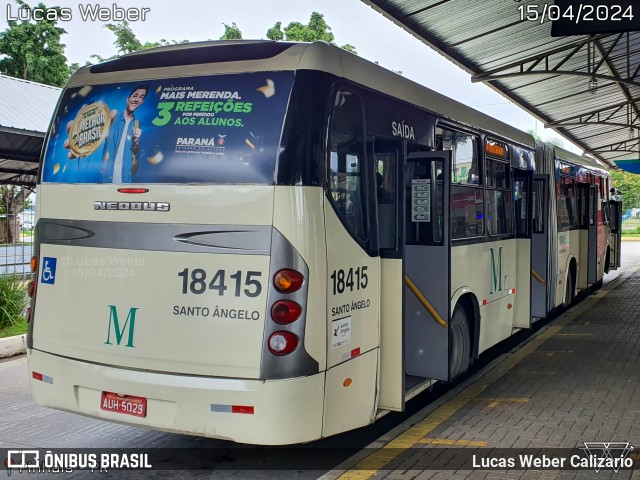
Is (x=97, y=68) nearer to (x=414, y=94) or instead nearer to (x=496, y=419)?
(x=414, y=94)

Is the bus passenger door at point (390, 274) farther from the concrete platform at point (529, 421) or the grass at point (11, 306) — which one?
the grass at point (11, 306)

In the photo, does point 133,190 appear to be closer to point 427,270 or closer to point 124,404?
point 124,404

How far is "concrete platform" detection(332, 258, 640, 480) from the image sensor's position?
4.73 m

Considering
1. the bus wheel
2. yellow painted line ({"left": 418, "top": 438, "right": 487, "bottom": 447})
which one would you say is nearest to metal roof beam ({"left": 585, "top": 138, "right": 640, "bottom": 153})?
the bus wheel

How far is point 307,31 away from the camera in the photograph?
33125mm

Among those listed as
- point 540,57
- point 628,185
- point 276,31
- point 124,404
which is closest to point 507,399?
point 124,404

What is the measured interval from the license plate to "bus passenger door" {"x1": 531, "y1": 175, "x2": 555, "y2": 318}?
Answer: 22.6 ft

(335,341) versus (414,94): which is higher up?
(414,94)

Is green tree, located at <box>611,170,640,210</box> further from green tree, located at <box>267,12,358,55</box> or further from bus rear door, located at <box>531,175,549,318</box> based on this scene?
bus rear door, located at <box>531,175,549,318</box>

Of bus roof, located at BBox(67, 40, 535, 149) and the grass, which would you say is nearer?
bus roof, located at BBox(67, 40, 535, 149)

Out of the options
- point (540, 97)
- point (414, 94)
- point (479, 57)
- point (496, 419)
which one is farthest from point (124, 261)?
point (540, 97)

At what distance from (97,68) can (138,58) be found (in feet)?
1.24

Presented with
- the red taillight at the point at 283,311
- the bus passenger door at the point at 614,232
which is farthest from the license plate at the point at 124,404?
the bus passenger door at the point at 614,232

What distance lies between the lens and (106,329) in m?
4.57
